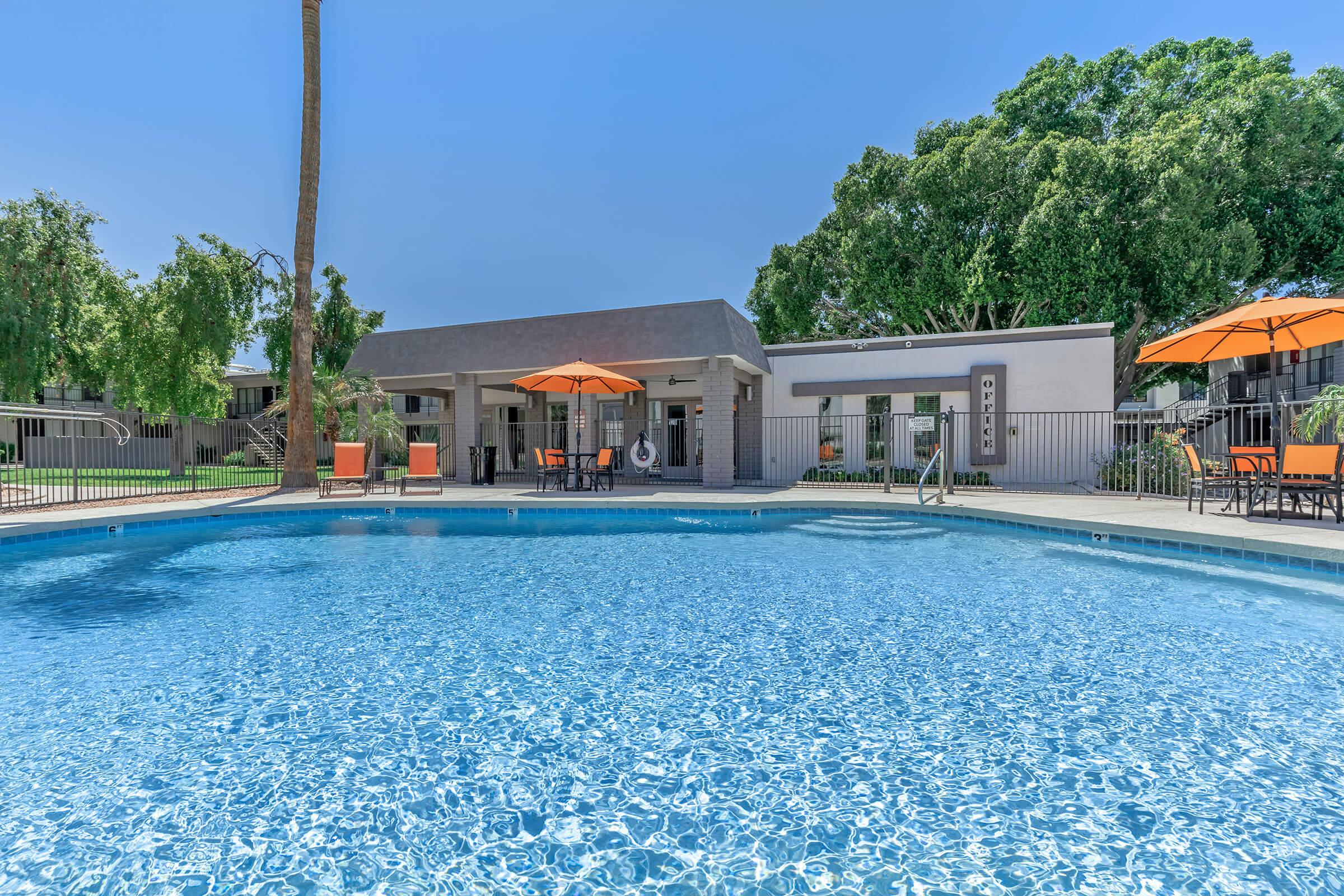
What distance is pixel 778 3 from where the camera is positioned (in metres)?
15.2

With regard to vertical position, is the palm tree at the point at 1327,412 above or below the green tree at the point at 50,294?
below

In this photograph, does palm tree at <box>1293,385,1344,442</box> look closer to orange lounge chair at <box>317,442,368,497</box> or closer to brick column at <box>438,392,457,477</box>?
orange lounge chair at <box>317,442,368,497</box>

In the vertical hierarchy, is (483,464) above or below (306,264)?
below

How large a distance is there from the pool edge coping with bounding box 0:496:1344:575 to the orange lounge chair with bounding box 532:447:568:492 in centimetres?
208

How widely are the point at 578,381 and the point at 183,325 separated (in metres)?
16.1

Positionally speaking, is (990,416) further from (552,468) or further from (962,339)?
(552,468)

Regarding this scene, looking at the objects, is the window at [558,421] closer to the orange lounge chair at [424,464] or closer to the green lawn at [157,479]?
the orange lounge chair at [424,464]

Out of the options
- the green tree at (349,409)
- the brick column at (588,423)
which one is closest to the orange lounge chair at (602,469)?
Answer: the brick column at (588,423)

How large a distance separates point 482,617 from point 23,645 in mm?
2890

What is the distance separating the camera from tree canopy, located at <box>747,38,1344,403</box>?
15742mm

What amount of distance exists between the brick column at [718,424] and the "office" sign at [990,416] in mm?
5945

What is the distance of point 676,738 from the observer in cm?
280

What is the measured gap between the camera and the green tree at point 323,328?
2395cm

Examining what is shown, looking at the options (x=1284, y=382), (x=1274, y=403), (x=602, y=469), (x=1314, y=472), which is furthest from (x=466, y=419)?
(x=1284, y=382)
